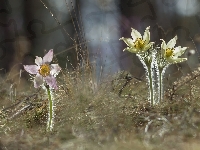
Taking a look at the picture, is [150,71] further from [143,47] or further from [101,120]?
[101,120]

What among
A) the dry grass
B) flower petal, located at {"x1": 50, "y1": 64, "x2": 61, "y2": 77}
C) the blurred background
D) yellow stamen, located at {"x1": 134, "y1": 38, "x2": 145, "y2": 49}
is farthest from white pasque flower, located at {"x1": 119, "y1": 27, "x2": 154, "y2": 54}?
the blurred background

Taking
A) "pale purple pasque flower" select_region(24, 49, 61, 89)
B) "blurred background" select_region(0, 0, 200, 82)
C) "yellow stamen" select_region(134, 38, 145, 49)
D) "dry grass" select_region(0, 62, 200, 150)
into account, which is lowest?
"dry grass" select_region(0, 62, 200, 150)

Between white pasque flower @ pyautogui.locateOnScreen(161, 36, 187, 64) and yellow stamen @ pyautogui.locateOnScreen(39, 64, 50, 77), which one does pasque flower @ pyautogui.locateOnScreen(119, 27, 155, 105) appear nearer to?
white pasque flower @ pyautogui.locateOnScreen(161, 36, 187, 64)

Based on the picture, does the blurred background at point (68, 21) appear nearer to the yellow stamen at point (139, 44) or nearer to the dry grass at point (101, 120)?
the dry grass at point (101, 120)

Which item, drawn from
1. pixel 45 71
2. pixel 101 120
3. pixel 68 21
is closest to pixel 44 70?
pixel 45 71

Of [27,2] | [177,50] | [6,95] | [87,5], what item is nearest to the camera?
[177,50]

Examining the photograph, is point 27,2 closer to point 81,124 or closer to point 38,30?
point 38,30

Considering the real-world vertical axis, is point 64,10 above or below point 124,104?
above

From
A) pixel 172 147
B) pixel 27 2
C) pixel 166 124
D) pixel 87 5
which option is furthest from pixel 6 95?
pixel 27 2
